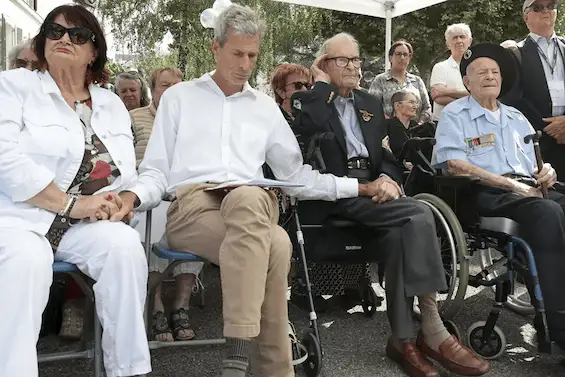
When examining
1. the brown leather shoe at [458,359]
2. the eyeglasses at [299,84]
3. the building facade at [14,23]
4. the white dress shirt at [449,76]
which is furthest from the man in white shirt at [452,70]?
the building facade at [14,23]

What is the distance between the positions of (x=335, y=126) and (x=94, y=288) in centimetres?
164

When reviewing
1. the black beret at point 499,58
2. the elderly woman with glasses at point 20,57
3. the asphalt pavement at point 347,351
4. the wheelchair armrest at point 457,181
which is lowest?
the asphalt pavement at point 347,351

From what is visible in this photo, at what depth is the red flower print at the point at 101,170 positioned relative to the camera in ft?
9.05

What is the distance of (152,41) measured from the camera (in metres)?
18.2

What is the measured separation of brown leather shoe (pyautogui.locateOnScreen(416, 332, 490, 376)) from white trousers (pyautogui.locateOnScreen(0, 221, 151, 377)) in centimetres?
139

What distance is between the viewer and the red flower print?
276 cm

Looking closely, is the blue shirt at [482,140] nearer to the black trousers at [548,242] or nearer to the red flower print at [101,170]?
the black trousers at [548,242]

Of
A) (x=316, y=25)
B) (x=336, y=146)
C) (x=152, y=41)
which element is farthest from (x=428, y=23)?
(x=336, y=146)

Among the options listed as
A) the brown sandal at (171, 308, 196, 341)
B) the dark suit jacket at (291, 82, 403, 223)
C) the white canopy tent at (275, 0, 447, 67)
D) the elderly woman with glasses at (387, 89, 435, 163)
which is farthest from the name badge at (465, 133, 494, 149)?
the white canopy tent at (275, 0, 447, 67)

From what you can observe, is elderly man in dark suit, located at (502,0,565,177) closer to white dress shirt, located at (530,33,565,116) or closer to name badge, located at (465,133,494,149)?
white dress shirt, located at (530,33,565,116)

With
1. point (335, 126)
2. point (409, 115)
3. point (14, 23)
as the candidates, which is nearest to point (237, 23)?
point (335, 126)

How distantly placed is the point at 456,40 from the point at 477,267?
2240 mm

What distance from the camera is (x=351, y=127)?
3617 millimetres

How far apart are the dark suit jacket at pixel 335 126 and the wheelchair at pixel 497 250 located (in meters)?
0.18
